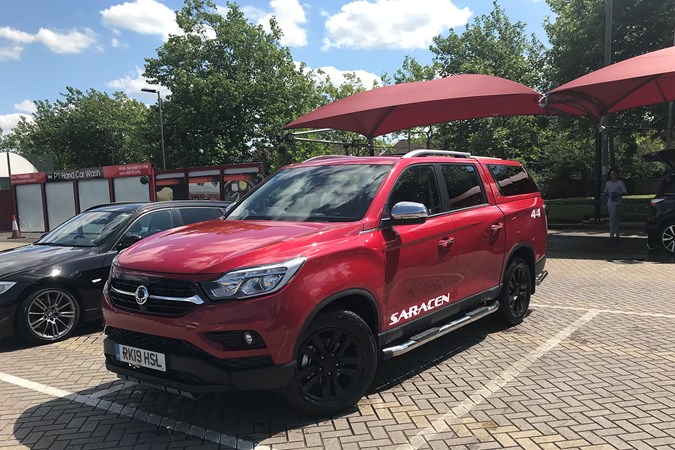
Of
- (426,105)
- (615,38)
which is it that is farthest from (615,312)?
(615,38)

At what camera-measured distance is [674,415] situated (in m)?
3.51

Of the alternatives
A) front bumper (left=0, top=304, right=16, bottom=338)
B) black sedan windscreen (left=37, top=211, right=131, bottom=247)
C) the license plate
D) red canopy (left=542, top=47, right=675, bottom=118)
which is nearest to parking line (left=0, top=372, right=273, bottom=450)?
the license plate

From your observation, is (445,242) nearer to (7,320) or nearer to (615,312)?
(615,312)

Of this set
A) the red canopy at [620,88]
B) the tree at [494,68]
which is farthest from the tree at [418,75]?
the red canopy at [620,88]

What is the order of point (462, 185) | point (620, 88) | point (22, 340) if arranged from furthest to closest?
point (620, 88)
point (22, 340)
point (462, 185)

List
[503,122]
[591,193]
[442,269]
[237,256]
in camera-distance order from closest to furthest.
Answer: [237,256]
[442,269]
[503,122]
[591,193]

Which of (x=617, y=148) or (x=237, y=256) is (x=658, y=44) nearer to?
(x=617, y=148)

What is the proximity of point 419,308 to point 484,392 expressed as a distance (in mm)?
824

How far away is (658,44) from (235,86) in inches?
890

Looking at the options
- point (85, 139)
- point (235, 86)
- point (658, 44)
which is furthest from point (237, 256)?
point (85, 139)

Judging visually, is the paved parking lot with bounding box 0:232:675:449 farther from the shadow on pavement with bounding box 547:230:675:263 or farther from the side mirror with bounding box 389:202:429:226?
the shadow on pavement with bounding box 547:230:675:263

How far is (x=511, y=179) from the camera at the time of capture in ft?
19.6

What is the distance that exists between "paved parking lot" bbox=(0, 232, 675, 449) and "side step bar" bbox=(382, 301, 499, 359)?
0.37 meters

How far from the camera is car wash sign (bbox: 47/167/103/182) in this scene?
19.0m
